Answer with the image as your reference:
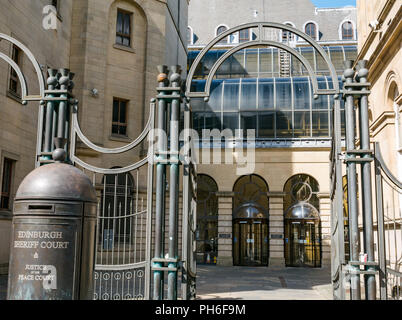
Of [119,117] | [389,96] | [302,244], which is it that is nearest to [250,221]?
[302,244]

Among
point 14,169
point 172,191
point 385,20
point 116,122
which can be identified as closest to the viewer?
point 172,191

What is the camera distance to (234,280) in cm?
1894

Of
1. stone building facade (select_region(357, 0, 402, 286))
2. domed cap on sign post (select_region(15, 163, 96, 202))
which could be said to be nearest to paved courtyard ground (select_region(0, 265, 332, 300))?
stone building facade (select_region(357, 0, 402, 286))

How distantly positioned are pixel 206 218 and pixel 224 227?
1.36 meters

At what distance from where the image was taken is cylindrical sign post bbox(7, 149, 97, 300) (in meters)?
5.90

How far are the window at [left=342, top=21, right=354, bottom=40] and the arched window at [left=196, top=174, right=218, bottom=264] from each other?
33.2 meters

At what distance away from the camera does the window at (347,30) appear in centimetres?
5394

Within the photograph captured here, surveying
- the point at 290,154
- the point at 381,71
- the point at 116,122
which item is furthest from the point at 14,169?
the point at 290,154

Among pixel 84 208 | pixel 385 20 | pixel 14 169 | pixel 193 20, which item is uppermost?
pixel 193 20

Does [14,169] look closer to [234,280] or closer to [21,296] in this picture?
[234,280]

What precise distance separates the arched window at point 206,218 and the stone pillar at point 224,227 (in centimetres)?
51

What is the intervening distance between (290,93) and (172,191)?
2353cm

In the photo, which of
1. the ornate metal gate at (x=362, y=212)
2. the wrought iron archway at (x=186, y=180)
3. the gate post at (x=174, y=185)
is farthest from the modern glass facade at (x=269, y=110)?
the gate post at (x=174, y=185)

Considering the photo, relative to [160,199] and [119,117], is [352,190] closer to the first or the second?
[160,199]
